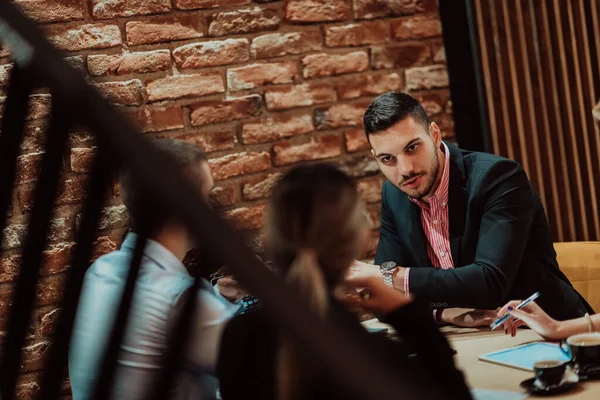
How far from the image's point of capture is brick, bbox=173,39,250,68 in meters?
2.63

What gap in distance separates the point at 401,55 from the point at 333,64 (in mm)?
267

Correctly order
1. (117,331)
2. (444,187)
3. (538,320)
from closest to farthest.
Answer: (117,331) → (538,320) → (444,187)

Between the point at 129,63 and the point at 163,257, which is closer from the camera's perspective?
the point at 163,257

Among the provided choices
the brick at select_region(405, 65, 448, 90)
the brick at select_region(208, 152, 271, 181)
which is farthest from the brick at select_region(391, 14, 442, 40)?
the brick at select_region(208, 152, 271, 181)

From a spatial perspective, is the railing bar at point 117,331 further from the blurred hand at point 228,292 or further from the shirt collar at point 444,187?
the shirt collar at point 444,187

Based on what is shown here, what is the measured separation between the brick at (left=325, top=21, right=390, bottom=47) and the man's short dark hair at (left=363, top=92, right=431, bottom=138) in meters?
0.56

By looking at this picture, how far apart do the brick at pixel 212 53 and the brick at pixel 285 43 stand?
0.14 feet

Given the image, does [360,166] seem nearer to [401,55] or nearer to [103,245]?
[401,55]

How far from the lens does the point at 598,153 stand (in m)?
3.06

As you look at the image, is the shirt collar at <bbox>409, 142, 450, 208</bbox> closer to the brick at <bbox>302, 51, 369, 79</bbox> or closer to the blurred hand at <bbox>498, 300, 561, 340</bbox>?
the blurred hand at <bbox>498, 300, 561, 340</bbox>

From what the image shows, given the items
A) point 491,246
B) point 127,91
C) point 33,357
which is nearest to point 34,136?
point 127,91

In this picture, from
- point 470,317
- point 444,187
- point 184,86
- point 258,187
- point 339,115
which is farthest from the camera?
point 339,115

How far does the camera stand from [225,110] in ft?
8.82

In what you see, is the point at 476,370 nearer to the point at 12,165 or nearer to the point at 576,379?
the point at 576,379
